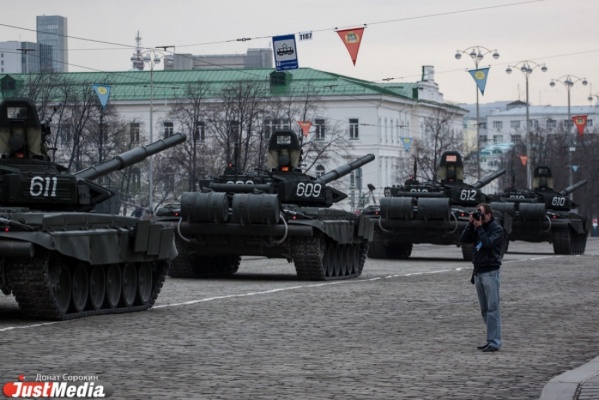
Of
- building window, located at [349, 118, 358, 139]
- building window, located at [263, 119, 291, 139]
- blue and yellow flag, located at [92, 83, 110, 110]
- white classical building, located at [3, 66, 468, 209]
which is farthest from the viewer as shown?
building window, located at [349, 118, 358, 139]

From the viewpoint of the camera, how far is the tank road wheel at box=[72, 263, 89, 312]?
65.5 feet

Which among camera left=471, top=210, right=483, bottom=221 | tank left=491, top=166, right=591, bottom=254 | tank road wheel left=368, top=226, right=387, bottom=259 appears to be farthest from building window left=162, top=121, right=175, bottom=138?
camera left=471, top=210, right=483, bottom=221

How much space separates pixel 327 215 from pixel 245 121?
4087cm

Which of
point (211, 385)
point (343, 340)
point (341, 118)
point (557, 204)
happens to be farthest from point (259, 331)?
point (341, 118)

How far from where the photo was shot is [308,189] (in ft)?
105

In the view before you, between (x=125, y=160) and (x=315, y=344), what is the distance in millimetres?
9312

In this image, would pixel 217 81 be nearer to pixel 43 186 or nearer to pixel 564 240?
pixel 564 240

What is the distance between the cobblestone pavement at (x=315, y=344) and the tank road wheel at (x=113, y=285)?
70 cm

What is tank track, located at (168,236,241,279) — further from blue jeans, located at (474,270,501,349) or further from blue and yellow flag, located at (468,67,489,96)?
blue and yellow flag, located at (468,67,489,96)

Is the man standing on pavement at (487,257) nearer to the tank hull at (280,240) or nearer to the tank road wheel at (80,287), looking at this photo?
the tank road wheel at (80,287)

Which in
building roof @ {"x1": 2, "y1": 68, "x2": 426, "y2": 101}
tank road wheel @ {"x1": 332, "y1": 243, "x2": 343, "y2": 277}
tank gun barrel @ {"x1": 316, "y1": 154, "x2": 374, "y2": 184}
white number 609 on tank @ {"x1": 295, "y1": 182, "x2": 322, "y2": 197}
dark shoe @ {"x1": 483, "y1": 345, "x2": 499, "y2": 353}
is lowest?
dark shoe @ {"x1": 483, "y1": 345, "x2": 499, "y2": 353}

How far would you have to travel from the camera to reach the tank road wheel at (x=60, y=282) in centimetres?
1923

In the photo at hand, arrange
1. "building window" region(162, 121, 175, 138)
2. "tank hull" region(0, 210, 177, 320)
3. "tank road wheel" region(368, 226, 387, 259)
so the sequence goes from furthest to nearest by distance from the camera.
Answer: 1. "building window" region(162, 121, 175, 138)
2. "tank road wheel" region(368, 226, 387, 259)
3. "tank hull" region(0, 210, 177, 320)

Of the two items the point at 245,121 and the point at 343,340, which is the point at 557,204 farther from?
the point at 343,340
